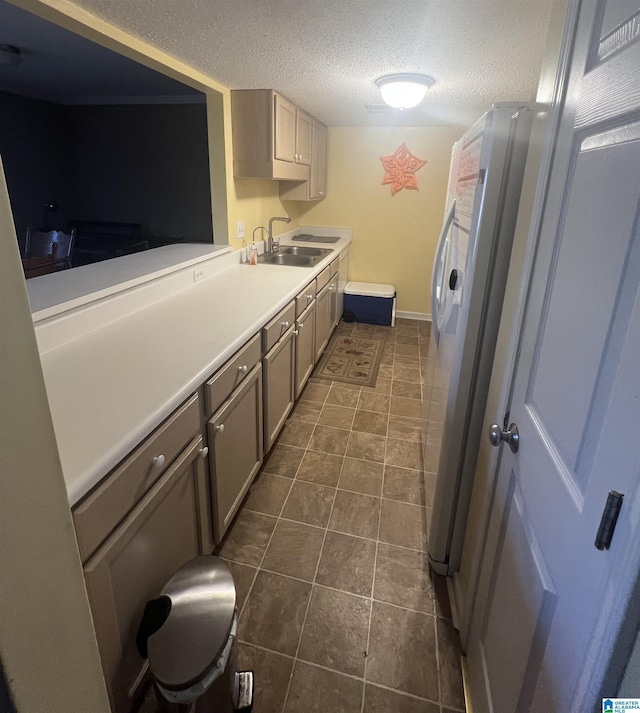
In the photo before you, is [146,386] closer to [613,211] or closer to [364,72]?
[613,211]

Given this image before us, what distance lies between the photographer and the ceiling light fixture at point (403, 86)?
2.34m

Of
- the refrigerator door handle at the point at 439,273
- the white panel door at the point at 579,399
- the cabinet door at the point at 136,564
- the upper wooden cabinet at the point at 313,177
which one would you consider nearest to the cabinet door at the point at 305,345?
the refrigerator door handle at the point at 439,273

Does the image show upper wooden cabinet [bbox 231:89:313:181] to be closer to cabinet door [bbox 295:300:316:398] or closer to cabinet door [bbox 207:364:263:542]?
cabinet door [bbox 295:300:316:398]

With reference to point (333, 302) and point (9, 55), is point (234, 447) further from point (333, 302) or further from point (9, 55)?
point (9, 55)

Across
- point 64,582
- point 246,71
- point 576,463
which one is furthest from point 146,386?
point 246,71

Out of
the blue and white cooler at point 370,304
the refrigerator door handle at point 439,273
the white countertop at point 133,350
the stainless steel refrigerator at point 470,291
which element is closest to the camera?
the white countertop at point 133,350

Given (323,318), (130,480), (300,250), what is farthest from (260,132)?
(130,480)

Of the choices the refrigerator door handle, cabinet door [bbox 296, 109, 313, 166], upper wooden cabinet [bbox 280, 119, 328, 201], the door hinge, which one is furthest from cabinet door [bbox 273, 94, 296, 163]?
the door hinge

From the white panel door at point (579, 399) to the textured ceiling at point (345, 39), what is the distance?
2.86 ft

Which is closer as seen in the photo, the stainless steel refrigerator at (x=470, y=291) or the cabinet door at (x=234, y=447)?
the stainless steel refrigerator at (x=470, y=291)

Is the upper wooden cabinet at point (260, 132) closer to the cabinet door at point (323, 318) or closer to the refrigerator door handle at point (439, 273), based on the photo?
the cabinet door at point (323, 318)

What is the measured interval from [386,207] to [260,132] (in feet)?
6.80

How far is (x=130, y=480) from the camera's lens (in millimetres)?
1065

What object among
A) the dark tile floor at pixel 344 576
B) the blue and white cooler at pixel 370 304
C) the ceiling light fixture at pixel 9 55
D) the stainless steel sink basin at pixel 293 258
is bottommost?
the dark tile floor at pixel 344 576
